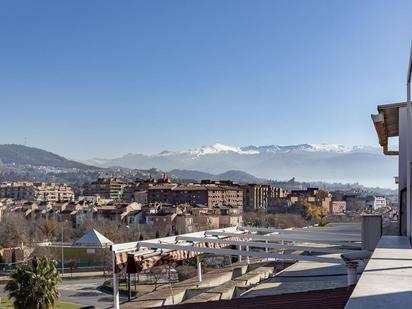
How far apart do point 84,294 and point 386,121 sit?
84.1 ft

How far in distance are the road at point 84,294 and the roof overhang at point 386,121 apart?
1891cm

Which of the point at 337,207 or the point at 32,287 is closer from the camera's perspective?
the point at 32,287

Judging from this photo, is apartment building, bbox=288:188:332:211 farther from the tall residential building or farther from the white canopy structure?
the white canopy structure

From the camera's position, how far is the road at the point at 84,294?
1077 inches

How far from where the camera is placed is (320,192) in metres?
116

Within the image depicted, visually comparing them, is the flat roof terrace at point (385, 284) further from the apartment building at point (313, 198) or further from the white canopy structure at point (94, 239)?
the apartment building at point (313, 198)

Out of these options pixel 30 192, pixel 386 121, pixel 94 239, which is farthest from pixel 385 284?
pixel 30 192

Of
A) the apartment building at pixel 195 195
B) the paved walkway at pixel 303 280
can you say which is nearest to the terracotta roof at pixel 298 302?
the paved walkway at pixel 303 280

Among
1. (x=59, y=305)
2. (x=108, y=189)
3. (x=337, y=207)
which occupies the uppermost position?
(x=108, y=189)

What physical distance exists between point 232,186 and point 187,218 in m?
47.3

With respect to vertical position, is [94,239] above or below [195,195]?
below

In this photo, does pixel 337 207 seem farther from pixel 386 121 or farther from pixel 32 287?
pixel 386 121

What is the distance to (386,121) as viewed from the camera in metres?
7.38

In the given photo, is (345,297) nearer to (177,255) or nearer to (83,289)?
(177,255)
